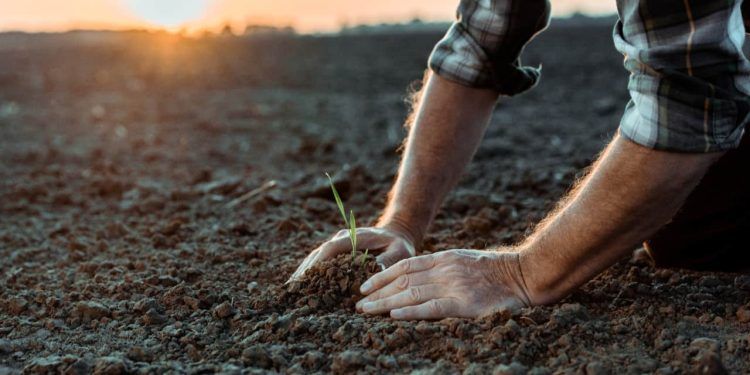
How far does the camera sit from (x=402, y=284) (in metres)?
2.15

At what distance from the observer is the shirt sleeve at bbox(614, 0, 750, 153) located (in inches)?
69.0

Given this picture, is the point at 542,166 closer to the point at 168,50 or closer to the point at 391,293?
the point at 391,293

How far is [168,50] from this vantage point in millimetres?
15531

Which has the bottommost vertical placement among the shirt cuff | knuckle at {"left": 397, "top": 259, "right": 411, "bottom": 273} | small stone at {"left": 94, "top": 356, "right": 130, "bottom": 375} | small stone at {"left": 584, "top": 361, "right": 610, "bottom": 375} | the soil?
the soil

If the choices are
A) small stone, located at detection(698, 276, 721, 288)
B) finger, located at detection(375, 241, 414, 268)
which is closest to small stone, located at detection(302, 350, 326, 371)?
finger, located at detection(375, 241, 414, 268)

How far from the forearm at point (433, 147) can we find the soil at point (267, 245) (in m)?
0.30

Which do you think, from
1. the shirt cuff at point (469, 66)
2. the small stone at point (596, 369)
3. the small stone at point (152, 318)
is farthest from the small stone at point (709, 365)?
the small stone at point (152, 318)

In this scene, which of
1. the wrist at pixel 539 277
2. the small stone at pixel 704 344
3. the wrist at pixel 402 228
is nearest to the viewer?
the small stone at pixel 704 344

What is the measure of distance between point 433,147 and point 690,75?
0.97m

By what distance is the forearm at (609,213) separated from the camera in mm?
1822

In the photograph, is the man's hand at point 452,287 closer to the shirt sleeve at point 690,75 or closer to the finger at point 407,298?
the finger at point 407,298

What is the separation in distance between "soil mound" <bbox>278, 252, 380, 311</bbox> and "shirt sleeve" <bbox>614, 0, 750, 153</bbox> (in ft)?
2.73

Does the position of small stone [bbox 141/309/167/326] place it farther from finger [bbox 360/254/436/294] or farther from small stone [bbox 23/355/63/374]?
finger [bbox 360/254/436/294]

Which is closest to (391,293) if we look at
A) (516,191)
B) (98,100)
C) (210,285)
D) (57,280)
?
(210,285)
